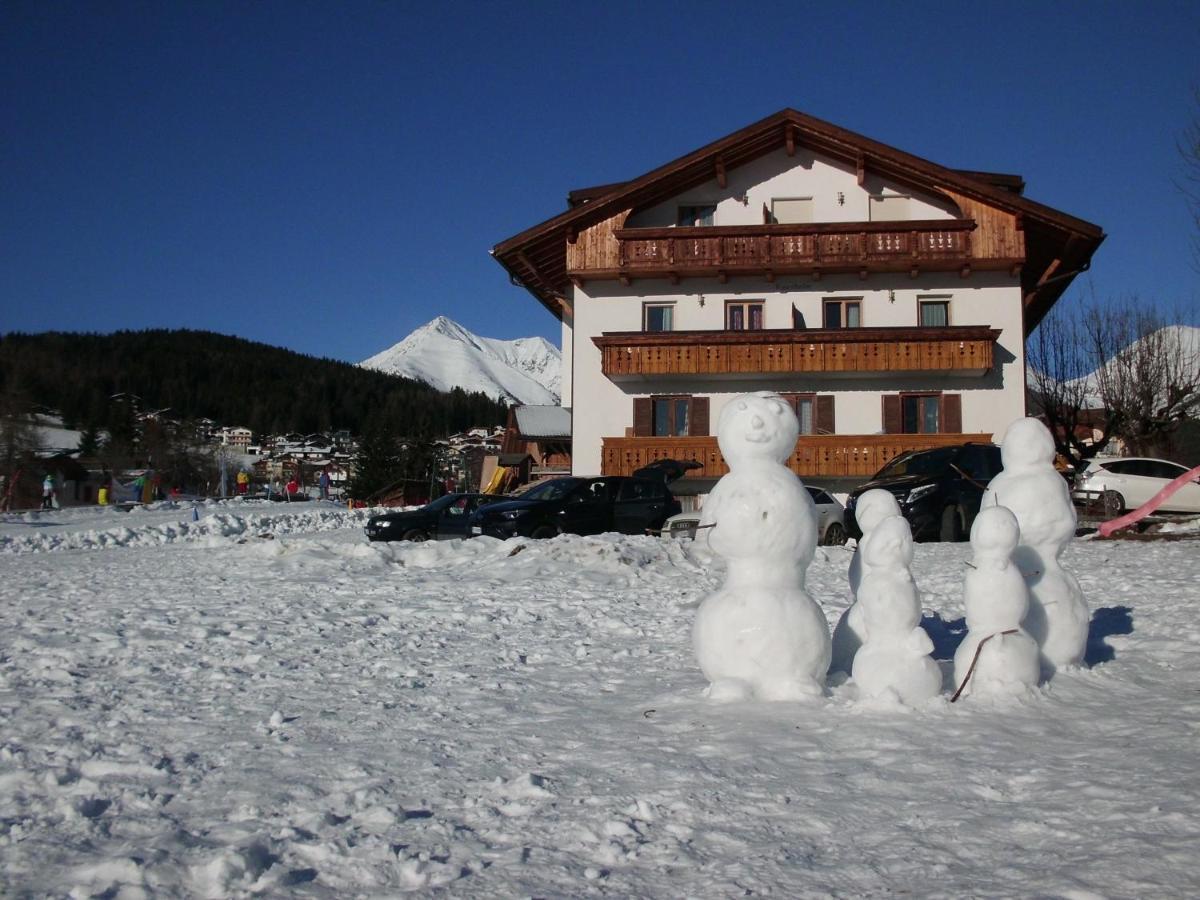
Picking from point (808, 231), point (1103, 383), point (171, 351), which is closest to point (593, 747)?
point (808, 231)

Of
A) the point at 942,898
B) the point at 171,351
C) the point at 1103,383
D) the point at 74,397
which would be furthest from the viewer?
the point at 171,351

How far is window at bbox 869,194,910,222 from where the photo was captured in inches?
1208

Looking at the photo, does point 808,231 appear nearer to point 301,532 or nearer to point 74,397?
point 301,532

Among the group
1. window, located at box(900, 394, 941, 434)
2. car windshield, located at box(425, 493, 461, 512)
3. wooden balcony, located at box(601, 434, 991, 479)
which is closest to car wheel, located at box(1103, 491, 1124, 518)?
wooden balcony, located at box(601, 434, 991, 479)

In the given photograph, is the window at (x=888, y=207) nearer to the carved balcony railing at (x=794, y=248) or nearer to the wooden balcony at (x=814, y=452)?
the carved balcony railing at (x=794, y=248)

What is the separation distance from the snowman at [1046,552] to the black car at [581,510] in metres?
12.5

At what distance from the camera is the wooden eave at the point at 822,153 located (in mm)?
28766

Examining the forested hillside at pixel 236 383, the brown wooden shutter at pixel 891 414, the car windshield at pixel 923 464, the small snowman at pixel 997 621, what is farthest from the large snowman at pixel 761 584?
the forested hillside at pixel 236 383

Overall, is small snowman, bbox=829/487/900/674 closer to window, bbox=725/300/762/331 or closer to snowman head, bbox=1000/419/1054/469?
snowman head, bbox=1000/419/1054/469

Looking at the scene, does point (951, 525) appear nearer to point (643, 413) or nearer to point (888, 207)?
point (643, 413)

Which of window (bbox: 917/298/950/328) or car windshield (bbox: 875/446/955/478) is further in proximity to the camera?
window (bbox: 917/298/950/328)

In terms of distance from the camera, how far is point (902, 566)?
5.77 m

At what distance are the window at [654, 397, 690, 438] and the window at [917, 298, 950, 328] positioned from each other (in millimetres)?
7510

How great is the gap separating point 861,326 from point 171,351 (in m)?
131
